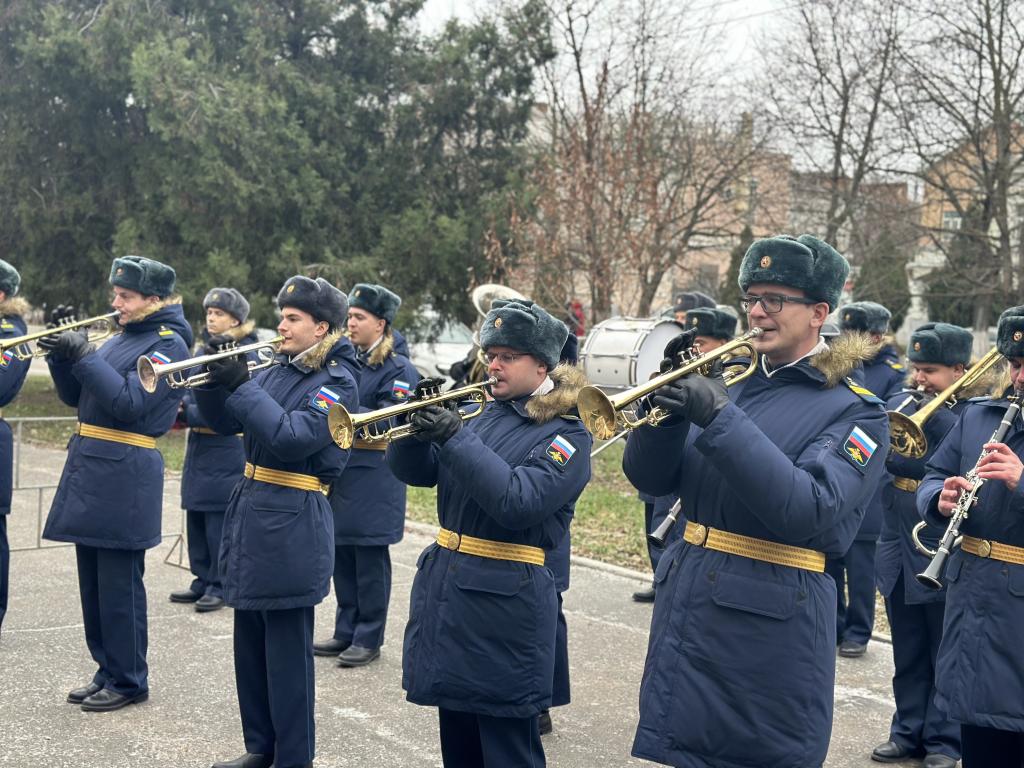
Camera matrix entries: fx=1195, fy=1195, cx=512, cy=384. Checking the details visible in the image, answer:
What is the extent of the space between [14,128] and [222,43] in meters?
3.44

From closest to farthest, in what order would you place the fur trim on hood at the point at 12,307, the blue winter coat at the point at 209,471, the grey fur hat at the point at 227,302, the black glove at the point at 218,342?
1. the black glove at the point at 218,342
2. the fur trim on hood at the point at 12,307
3. the grey fur hat at the point at 227,302
4. the blue winter coat at the point at 209,471

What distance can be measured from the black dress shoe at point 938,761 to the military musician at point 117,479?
3699mm

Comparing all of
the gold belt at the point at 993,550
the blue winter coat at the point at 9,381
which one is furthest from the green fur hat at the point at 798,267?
the blue winter coat at the point at 9,381

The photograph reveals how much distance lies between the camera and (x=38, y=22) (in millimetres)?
18125

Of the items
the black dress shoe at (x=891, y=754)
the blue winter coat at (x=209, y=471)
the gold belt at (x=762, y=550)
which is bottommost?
the black dress shoe at (x=891, y=754)

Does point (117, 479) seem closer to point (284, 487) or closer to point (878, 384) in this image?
point (284, 487)

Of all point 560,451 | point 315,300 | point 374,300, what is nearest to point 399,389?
point 374,300

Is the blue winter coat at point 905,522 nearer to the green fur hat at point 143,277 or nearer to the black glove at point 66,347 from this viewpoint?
the green fur hat at point 143,277

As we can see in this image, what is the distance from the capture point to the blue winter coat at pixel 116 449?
221 inches

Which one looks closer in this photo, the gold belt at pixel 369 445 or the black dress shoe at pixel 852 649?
the gold belt at pixel 369 445

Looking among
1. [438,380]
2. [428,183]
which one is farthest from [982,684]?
[428,183]

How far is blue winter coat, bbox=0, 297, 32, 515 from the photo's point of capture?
6578mm

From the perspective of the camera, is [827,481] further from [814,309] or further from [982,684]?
[982,684]

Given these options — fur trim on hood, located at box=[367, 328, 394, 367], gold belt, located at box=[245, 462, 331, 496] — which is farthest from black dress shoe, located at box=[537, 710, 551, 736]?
fur trim on hood, located at box=[367, 328, 394, 367]
